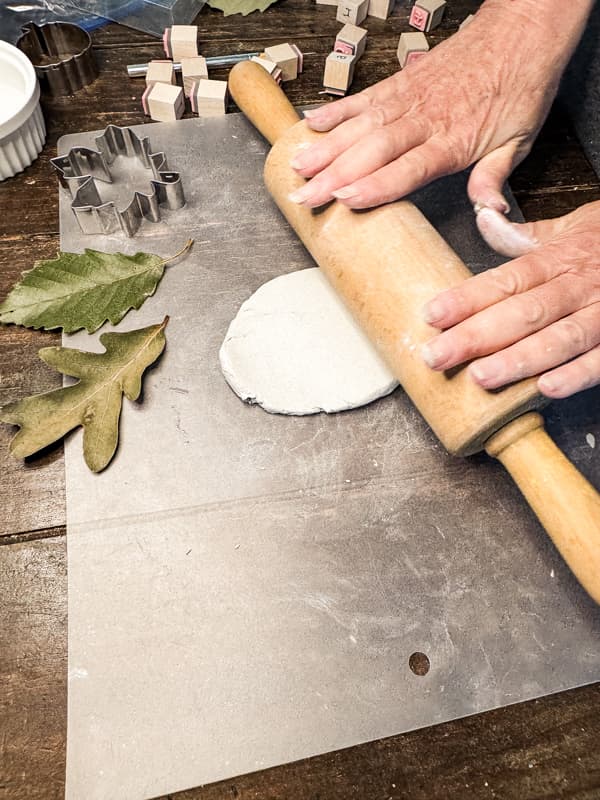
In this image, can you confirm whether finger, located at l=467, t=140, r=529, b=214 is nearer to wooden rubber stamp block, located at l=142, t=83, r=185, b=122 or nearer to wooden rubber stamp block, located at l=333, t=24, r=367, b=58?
wooden rubber stamp block, located at l=333, t=24, r=367, b=58

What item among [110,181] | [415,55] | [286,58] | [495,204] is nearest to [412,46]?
[415,55]

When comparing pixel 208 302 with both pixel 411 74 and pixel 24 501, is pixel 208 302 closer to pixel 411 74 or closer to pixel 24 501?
pixel 24 501

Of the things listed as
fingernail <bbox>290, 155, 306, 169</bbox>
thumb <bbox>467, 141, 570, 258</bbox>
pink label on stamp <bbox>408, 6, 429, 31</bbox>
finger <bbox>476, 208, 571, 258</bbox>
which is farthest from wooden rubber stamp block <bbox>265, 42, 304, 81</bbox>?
finger <bbox>476, 208, 571, 258</bbox>

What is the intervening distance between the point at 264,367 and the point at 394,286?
1.06ft

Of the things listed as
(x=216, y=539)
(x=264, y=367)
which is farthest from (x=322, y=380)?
(x=216, y=539)

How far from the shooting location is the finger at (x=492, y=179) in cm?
135

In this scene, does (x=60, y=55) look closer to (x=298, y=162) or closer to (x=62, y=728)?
(x=298, y=162)

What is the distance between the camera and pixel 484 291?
3.67 ft

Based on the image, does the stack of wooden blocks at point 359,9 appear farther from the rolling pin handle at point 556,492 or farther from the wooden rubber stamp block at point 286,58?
the rolling pin handle at point 556,492

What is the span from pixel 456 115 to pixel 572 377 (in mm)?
676

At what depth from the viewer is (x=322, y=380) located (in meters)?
1.34

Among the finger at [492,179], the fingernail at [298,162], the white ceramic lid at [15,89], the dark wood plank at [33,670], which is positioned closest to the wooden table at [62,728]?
the dark wood plank at [33,670]

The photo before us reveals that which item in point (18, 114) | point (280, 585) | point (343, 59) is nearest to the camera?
point (280, 585)

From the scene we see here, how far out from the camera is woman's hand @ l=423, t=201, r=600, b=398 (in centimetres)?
108
